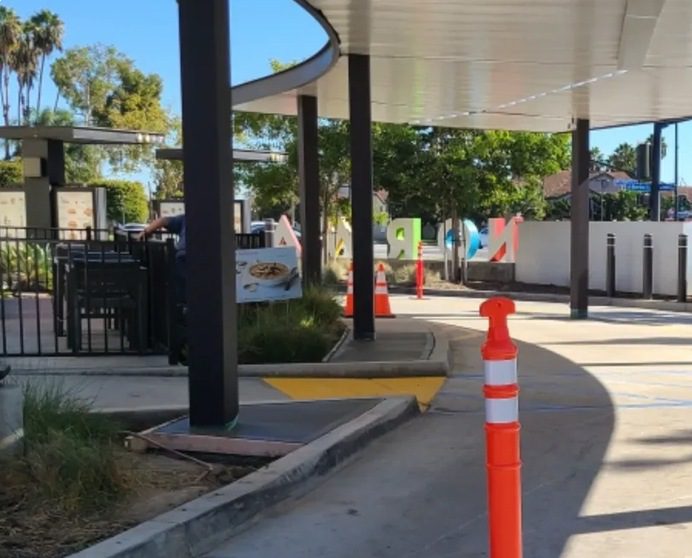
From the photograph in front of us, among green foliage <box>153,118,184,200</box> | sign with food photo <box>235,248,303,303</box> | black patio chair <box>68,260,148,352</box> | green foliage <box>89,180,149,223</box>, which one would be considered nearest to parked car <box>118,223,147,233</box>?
sign with food photo <box>235,248,303,303</box>

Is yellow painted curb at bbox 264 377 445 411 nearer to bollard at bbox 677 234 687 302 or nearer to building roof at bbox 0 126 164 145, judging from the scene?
bollard at bbox 677 234 687 302

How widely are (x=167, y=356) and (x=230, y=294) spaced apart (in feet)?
11.8

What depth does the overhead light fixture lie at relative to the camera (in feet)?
28.4

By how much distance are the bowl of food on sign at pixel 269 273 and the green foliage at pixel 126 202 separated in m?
29.2

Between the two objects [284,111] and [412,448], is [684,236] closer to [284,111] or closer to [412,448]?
[284,111]

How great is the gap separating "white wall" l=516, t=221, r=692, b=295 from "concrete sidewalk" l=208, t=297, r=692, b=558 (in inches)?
378

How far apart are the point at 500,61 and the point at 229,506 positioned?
28.1 feet

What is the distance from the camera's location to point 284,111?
16.6 m

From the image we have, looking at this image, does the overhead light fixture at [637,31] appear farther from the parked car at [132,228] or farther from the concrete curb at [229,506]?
the parked car at [132,228]

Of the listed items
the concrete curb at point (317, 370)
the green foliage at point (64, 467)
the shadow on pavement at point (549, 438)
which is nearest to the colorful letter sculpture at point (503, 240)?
the shadow on pavement at point (549, 438)

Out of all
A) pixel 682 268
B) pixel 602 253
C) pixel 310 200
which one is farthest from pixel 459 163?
pixel 310 200

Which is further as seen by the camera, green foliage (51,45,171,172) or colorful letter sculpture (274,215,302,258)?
green foliage (51,45,171,172)

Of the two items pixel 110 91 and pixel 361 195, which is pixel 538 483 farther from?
pixel 110 91

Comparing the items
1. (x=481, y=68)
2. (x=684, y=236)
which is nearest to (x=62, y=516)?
(x=481, y=68)
